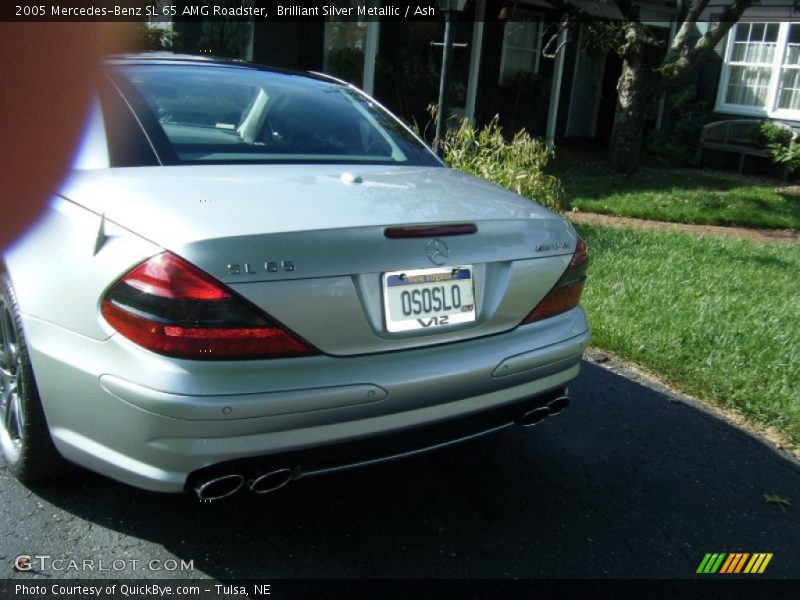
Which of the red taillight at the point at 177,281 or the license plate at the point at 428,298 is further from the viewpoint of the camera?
the license plate at the point at 428,298

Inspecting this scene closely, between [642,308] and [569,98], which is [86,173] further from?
[569,98]

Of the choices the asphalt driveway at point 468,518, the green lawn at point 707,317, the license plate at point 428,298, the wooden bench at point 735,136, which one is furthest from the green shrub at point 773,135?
the license plate at point 428,298

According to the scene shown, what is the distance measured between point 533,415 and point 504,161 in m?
4.50

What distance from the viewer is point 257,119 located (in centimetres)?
325

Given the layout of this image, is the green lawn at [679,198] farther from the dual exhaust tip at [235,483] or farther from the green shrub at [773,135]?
the dual exhaust tip at [235,483]

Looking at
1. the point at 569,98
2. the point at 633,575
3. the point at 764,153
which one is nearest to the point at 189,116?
the point at 633,575

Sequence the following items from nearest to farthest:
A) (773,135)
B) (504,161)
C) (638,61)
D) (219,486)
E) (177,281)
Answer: (177,281), (219,486), (504,161), (638,61), (773,135)

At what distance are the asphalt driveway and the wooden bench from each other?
12174mm

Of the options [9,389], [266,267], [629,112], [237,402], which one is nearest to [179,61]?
[9,389]

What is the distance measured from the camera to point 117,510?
8.89 ft

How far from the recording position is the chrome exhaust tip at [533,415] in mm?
2717

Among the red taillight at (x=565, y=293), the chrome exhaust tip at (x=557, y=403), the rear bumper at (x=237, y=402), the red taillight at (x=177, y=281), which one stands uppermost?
the red taillight at (x=177, y=281)

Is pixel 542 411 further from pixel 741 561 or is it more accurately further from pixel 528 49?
pixel 528 49

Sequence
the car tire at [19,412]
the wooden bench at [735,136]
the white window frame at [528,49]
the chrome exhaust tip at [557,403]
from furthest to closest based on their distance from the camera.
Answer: the white window frame at [528,49]
the wooden bench at [735,136]
the chrome exhaust tip at [557,403]
the car tire at [19,412]
